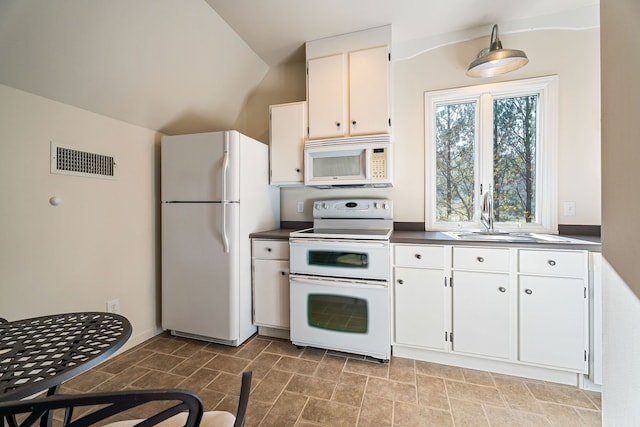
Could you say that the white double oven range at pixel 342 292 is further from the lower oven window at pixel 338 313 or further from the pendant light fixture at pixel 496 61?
the pendant light fixture at pixel 496 61

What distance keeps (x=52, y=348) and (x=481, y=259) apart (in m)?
2.16

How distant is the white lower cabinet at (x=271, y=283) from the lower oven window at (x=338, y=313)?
0.87 feet

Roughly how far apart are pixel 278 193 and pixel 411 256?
1.53 m

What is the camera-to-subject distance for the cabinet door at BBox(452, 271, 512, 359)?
5.77 ft

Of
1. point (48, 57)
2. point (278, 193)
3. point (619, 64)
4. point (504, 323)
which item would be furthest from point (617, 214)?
point (48, 57)

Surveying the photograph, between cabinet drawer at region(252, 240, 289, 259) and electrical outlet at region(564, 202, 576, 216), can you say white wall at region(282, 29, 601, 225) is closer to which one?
electrical outlet at region(564, 202, 576, 216)

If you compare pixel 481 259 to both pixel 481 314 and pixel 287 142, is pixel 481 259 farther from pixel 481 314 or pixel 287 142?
pixel 287 142

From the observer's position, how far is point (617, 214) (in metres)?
0.71

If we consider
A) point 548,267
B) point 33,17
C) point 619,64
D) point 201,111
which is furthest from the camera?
point 201,111

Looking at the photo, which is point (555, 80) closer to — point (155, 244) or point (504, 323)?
point (504, 323)

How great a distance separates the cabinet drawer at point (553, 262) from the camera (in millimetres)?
1619

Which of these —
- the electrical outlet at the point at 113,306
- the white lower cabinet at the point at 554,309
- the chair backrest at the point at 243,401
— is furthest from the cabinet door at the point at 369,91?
the electrical outlet at the point at 113,306

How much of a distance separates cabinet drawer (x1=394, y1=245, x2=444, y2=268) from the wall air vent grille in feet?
7.36

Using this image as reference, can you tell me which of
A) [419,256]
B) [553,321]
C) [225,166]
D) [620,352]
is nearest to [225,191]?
[225,166]
